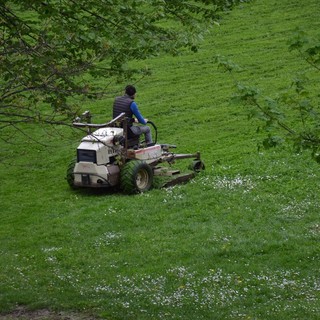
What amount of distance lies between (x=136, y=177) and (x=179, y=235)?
2.75 meters

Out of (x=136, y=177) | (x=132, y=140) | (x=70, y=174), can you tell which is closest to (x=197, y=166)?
(x=132, y=140)

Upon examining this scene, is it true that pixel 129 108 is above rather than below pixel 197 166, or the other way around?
above

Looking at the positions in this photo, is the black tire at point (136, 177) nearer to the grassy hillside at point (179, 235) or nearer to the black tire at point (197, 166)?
the grassy hillside at point (179, 235)

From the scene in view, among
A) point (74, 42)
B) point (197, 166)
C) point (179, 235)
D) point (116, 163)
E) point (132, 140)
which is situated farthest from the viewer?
point (197, 166)

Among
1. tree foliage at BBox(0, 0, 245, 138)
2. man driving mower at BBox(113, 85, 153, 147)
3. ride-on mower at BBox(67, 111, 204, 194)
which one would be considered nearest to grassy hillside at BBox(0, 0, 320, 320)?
ride-on mower at BBox(67, 111, 204, 194)

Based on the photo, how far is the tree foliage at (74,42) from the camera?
526 inches

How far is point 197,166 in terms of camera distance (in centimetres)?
2198

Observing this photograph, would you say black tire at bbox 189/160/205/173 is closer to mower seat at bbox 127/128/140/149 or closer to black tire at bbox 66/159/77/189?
mower seat at bbox 127/128/140/149

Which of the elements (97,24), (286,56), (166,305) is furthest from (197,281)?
(286,56)

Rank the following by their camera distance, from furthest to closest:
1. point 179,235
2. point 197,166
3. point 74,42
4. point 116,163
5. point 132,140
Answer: point 197,166 → point 132,140 → point 116,163 → point 179,235 → point 74,42

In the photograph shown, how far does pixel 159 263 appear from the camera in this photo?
1612cm

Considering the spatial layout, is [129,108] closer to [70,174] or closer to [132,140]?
[132,140]

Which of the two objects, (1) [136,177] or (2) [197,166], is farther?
(2) [197,166]

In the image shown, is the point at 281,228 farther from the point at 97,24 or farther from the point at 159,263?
the point at 97,24
